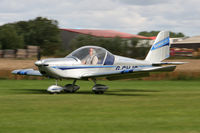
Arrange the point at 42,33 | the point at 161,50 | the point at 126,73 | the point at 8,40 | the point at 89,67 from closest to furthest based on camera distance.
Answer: the point at 126,73, the point at 89,67, the point at 161,50, the point at 8,40, the point at 42,33

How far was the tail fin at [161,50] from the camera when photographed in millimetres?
16844

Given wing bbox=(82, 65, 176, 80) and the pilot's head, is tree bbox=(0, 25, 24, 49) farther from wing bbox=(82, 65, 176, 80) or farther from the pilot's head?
wing bbox=(82, 65, 176, 80)

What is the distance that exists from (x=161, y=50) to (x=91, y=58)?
4.17 m

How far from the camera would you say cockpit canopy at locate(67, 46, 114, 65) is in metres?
14.1

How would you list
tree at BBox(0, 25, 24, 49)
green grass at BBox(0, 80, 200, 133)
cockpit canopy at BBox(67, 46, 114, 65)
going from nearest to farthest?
1. green grass at BBox(0, 80, 200, 133)
2. cockpit canopy at BBox(67, 46, 114, 65)
3. tree at BBox(0, 25, 24, 49)

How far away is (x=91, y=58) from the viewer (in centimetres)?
1415

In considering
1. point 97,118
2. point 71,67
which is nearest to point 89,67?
point 71,67

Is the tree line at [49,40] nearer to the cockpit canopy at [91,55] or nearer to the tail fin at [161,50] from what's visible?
the tail fin at [161,50]

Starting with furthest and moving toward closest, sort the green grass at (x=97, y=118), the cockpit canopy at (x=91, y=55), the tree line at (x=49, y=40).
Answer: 1. the tree line at (x=49, y=40)
2. the cockpit canopy at (x=91, y=55)
3. the green grass at (x=97, y=118)

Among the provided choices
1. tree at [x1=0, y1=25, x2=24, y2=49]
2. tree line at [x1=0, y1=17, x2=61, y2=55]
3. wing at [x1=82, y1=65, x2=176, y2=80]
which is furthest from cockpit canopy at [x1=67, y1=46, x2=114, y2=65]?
tree at [x1=0, y1=25, x2=24, y2=49]

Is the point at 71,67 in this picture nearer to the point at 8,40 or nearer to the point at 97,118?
the point at 97,118

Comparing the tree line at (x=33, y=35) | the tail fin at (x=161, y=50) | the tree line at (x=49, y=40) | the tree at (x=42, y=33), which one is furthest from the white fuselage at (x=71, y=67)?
the tree at (x=42, y=33)

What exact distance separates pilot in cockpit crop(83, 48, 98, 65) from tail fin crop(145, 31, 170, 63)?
3498 mm

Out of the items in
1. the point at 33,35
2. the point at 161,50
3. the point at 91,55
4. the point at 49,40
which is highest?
the point at 33,35
